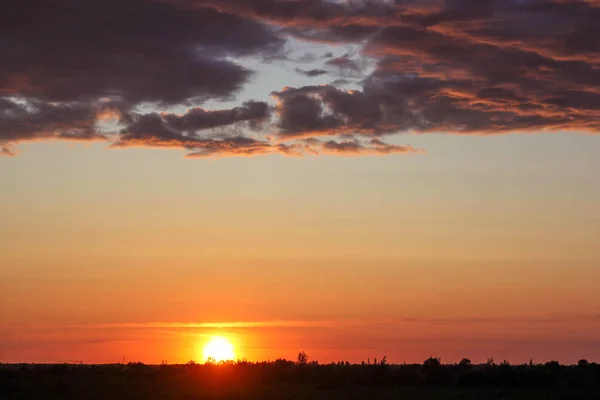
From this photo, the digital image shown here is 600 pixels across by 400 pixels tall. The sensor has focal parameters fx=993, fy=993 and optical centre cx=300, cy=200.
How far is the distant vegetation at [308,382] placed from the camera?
55.7 metres

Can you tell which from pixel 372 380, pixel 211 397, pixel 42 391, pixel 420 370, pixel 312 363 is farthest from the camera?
pixel 312 363

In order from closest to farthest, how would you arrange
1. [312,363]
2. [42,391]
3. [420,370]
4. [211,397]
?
[211,397]
[42,391]
[420,370]
[312,363]

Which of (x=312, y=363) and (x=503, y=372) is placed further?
(x=312, y=363)

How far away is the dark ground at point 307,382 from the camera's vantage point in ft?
182

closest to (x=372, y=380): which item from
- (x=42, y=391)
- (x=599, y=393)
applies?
(x=599, y=393)

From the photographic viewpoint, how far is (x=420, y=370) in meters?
65.8

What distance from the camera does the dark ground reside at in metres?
55.6

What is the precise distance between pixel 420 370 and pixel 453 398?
1089 centimetres

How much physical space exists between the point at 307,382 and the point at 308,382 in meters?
0.06

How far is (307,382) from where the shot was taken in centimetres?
6166

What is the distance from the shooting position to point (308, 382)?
202 feet

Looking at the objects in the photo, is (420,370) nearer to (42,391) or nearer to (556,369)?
(556,369)

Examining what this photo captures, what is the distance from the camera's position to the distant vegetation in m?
55.7

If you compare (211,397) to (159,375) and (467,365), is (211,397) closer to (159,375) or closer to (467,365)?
(159,375)
